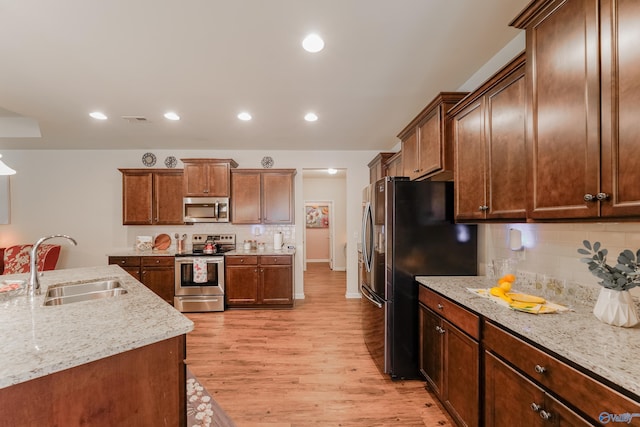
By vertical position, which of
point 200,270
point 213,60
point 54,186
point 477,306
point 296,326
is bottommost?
point 296,326

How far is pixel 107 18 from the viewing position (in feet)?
5.54

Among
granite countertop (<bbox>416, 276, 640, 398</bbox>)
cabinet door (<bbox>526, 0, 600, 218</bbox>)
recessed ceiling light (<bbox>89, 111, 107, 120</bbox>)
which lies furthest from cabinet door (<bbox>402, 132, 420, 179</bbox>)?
recessed ceiling light (<bbox>89, 111, 107, 120</bbox>)

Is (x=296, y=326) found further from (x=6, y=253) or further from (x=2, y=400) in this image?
(x=6, y=253)

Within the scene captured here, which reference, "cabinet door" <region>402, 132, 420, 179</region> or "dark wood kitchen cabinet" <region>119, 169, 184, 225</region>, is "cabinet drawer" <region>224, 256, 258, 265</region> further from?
"cabinet door" <region>402, 132, 420, 179</region>

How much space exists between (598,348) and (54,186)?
22.8 feet

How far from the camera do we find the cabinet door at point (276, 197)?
4527 millimetres

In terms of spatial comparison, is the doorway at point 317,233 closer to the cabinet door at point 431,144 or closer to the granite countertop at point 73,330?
the cabinet door at point 431,144

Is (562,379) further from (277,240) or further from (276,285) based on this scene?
(277,240)

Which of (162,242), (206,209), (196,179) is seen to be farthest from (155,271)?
(196,179)

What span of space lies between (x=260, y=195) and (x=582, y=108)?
13.1 feet

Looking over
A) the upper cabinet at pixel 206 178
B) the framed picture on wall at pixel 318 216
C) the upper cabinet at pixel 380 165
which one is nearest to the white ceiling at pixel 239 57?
the upper cabinet at pixel 380 165

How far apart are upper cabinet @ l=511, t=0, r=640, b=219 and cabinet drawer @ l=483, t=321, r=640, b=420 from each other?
24.7 inches

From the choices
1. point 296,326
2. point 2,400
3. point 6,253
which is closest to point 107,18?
point 2,400

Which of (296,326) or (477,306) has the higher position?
(477,306)
